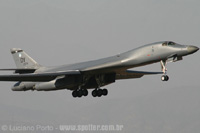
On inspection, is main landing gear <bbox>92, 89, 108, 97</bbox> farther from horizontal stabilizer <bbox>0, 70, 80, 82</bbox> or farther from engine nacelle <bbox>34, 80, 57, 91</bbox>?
horizontal stabilizer <bbox>0, 70, 80, 82</bbox>

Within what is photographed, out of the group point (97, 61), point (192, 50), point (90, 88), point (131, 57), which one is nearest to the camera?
point (192, 50)

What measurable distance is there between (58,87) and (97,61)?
171 inches

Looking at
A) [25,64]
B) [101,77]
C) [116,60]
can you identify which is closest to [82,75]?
[101,77]

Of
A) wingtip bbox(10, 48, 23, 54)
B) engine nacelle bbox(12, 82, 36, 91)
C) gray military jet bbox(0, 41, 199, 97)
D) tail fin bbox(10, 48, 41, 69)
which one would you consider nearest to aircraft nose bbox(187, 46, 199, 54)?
gray military jet bbox(0, 41, 199, 97)

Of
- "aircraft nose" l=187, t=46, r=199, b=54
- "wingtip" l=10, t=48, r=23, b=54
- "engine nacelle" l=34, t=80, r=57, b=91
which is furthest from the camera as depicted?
"wingtip" l=10, t=48, r=23, b=54

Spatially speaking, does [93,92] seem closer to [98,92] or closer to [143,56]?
[98,92]

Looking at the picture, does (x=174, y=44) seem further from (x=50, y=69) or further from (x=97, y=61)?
(x=50, y=69)

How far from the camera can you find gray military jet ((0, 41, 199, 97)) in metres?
30.6

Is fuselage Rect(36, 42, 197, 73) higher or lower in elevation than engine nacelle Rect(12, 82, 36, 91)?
higher

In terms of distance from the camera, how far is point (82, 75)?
35.3m

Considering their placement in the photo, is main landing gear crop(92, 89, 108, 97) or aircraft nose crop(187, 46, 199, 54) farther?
main landing gear crop(92, 89, 108, 97)

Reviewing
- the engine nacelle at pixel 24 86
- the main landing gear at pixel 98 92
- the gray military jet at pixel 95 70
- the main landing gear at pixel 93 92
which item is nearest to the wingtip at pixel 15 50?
the gray military jet at pixel 95 70

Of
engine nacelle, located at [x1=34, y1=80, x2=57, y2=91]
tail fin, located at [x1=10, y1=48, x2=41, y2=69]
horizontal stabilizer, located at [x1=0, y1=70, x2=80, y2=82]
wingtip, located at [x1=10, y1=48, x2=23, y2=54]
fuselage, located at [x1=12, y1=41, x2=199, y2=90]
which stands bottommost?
engine nacelle, located at [x1=34, y1=80, x2=57, y2=91]

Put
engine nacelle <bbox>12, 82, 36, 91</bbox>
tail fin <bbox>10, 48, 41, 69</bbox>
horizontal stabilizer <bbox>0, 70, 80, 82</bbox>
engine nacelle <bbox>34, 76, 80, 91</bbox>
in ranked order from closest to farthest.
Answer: horizontal stabilizer <bbox>0, 70, 80, 82</bbox>
engine nacelle <bbox>34, 76, 80, 91</bbox>
engine nacelle <bbox>12, 82, 36, 91</bbox>
tail fin <bbox>10, 48, 41, 69</bbox>
